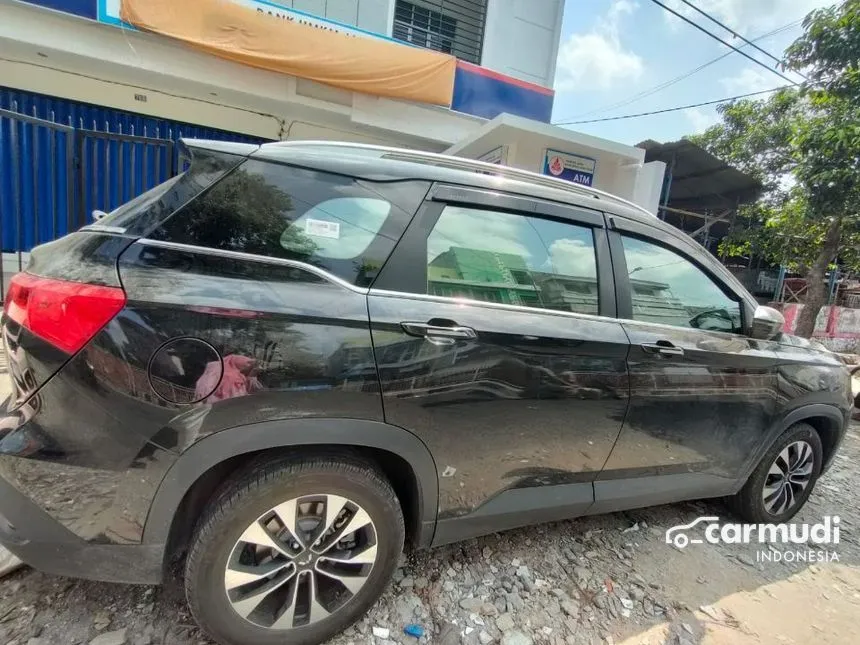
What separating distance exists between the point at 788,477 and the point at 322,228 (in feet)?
10.6

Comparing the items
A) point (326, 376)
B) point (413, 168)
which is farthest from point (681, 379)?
point (326, 376)

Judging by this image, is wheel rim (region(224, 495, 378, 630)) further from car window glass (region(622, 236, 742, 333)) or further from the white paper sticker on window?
car window glass (region(622, 236, 742, 333))

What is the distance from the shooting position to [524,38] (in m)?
7.81

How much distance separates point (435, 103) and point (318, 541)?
659 centimetres

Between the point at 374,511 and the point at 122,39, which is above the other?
the point at 122,39

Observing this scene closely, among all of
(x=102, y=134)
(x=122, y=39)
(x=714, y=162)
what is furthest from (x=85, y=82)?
(x=714, y=162)

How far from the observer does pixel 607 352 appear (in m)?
2.01

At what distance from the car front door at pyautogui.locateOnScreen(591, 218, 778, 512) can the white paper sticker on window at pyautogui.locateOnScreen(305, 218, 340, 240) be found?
4.41 feet

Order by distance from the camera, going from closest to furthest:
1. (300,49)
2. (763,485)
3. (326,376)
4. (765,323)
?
(326,376)
(765,323)
(763,485)
(300,49)

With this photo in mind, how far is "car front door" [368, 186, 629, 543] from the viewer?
1.66 meters

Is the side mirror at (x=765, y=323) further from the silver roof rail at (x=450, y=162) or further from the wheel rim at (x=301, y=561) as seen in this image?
the wheel rim at (x=301, y=561)

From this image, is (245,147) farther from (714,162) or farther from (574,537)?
(714,162)

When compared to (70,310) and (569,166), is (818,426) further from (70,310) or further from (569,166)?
(569,166)

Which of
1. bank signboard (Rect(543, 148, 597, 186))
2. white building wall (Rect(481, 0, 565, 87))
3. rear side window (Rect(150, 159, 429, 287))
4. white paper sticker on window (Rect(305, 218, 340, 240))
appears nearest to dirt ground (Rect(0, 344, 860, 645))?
rear side window (Rect(150, 159, 429, 287))
